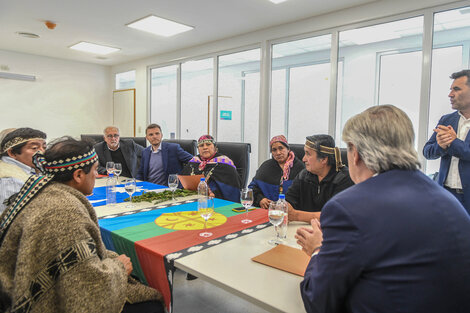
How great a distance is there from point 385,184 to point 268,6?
3.46m

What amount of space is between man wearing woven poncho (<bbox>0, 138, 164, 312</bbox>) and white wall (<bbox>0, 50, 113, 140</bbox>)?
6.11m

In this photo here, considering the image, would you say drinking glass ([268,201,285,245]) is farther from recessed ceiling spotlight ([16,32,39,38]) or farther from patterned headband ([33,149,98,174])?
recessed ceiling spotlight ([16,32,39,38])

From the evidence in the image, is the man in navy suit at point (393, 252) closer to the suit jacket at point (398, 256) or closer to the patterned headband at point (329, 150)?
the suit jacket at point (398, 256)

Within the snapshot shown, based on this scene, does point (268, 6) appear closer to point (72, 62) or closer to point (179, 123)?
point (179, 123)

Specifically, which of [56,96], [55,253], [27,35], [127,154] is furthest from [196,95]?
[55,253]

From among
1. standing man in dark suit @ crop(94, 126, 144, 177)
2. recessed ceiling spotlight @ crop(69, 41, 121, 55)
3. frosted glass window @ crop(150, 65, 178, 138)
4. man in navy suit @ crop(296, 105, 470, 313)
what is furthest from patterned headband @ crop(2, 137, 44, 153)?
frosted glass window @ crop(150, 65, 178, 138)

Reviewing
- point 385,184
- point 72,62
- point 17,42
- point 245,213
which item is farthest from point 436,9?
point 72,62

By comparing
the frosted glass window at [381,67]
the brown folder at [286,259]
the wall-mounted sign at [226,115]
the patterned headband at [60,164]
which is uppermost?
the frosted glass window at [381,67]

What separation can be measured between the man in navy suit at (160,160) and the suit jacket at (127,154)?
26 centimetres

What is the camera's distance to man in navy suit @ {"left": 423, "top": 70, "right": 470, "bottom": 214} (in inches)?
95.3

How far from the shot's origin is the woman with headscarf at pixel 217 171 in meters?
2.90

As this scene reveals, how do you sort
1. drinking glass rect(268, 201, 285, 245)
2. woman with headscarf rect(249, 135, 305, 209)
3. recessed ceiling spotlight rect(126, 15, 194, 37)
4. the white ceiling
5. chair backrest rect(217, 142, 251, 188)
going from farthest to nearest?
recessed ceiling spotlight rect(126, 15, 194, 37), the white ceiling, chair backrest rect(217, 142, 251, 188), woman with headscarf rect(249, 135, 305, 209), drinking glass rect(268, 201, 285, 245)

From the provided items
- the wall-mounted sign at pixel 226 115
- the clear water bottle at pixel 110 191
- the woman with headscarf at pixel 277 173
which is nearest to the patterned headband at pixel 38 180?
the clear water bottle at pixel 110 191

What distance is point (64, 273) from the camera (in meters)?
1.01
